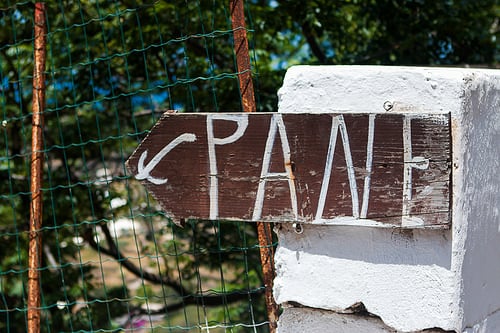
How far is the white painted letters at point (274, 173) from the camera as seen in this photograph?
2248 millimetres

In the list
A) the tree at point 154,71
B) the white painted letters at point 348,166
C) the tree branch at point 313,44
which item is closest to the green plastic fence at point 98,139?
the tree at point 154,71

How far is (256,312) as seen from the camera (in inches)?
193

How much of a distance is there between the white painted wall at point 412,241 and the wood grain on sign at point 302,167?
0.20ft

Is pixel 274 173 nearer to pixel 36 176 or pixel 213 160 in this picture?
pixel 213 160

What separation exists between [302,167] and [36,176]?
165cm

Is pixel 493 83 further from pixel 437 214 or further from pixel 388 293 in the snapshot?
pixel 388 293

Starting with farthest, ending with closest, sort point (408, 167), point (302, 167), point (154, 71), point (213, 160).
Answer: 1. point (154, 71)
2. point (213, 160)
3. point (302, 167)
4. point (408, 167)

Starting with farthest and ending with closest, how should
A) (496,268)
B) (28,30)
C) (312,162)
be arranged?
(28,30) → (496,268) → (312,162)

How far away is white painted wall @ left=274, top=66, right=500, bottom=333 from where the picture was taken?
2.12 metres

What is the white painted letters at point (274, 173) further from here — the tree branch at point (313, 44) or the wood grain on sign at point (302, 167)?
the tree branch at point (313, 44)

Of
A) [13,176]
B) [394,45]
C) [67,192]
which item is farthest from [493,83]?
[13,176]

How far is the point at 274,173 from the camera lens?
227cm

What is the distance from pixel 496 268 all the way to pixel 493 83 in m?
0.57

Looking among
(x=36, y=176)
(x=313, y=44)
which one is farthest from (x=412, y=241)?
(x=313, y=44)
